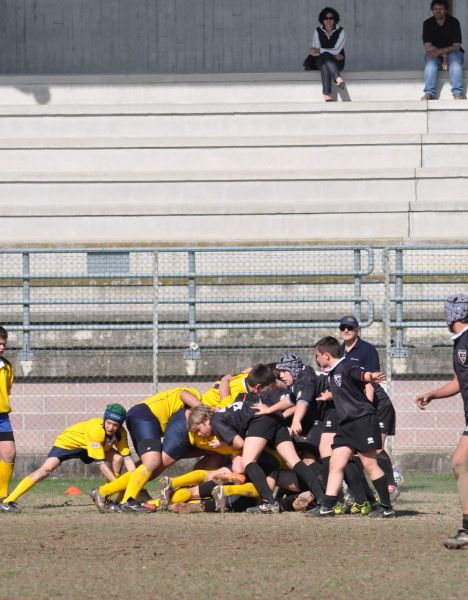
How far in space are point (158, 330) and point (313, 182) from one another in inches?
175

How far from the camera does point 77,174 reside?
774 inches

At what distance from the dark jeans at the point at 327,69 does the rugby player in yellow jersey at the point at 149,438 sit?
8.88 m

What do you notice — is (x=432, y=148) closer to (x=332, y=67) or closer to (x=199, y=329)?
(x=332, y=67)

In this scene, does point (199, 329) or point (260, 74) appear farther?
point (260, 74)

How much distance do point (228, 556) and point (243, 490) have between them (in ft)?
8.73

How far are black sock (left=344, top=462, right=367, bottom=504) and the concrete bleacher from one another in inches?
273

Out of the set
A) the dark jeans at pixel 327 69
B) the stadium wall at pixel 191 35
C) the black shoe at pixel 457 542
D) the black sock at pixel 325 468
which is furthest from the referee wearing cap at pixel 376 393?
the stadium wall at pixel 191 35

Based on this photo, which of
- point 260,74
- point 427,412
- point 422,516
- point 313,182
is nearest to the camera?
point 422,516

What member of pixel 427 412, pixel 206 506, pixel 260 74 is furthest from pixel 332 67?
pixel 206 506

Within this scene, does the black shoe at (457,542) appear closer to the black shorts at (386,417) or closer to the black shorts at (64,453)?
the black shorts at (386,417)

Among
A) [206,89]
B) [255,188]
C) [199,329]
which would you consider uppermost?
[206,89]

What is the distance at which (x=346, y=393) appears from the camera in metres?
11.1

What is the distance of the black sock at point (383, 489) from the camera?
1108cm

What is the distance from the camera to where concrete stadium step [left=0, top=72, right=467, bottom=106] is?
2081cm
